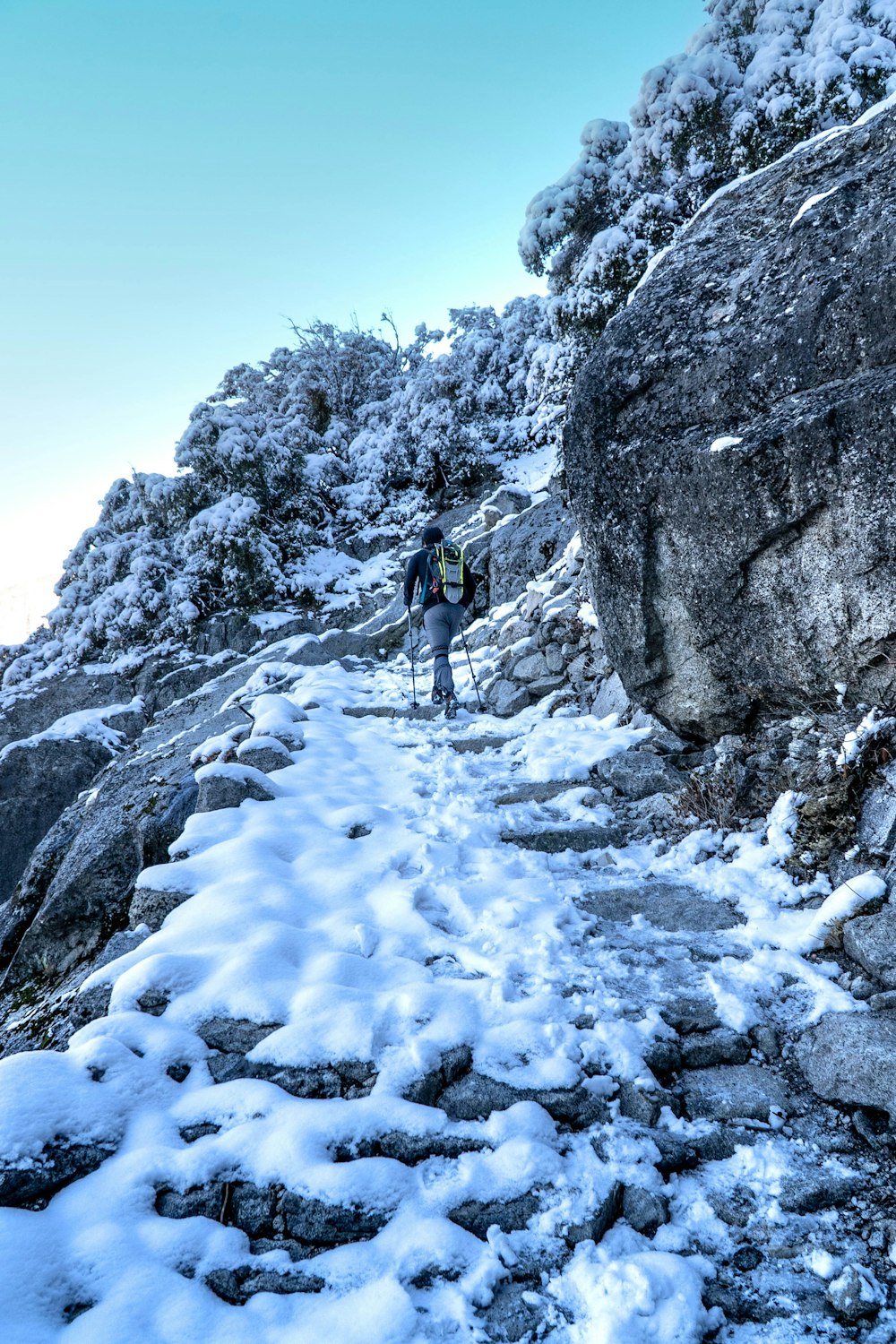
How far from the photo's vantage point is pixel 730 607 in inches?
196

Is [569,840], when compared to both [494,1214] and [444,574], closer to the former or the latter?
[494,1214]

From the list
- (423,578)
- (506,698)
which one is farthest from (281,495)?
(506,698)

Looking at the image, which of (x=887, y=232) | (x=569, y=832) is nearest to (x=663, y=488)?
(x=887, y=232)

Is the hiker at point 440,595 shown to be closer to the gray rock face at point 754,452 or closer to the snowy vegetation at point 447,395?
the gray rock face at point 754,452

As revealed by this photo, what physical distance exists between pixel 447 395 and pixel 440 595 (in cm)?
1329

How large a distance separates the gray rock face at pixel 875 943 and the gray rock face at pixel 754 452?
1.69 metres

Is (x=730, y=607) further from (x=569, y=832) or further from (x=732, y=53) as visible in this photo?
(x=732, y=53)

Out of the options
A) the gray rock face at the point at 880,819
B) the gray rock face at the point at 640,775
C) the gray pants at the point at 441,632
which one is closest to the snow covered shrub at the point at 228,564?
the gray pants at the point at 441,632

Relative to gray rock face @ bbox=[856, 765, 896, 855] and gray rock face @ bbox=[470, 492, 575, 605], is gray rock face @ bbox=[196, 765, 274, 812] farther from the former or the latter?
gray rock face @ bbox=[470, 492, 575, 605]

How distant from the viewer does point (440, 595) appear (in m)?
9.29

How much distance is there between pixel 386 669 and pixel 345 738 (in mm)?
5085

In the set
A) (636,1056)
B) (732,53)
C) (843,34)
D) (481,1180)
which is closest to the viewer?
(481,1180)

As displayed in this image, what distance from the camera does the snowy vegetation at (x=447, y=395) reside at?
42.3ft

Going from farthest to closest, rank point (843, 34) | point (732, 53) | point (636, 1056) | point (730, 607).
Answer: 1. point (732, 53)
2. point (843, 34)
3. point (730, 607)
4. point (636, 1056)
